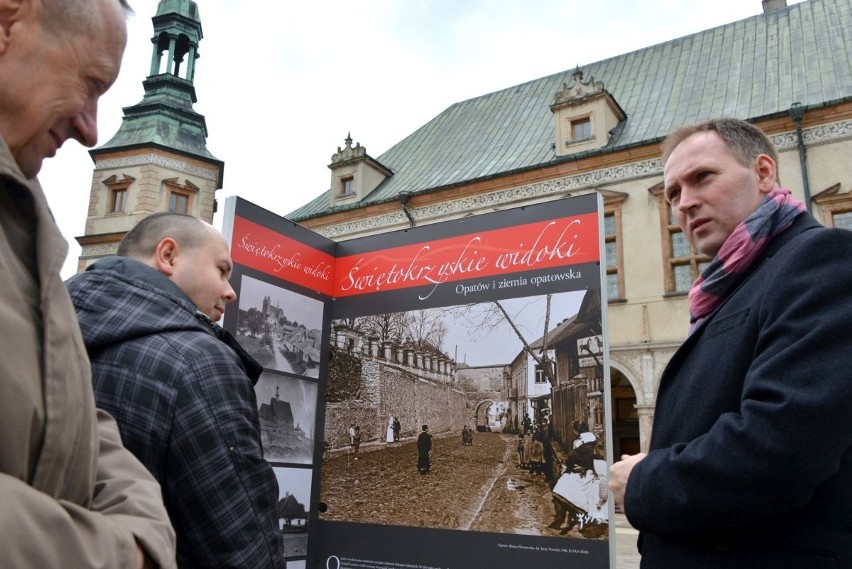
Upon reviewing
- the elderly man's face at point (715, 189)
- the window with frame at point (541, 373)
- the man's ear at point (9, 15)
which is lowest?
the window with frame at point (541, 373)

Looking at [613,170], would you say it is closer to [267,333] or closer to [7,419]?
[267,333]

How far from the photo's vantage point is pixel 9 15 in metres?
0.93

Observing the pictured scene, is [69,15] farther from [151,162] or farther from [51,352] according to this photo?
[151,162]

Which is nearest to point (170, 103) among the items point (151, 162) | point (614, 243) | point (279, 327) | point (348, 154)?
point (151, 162)

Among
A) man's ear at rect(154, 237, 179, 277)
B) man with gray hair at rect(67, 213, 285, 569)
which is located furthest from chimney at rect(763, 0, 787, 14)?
man with gray hair at rect(67, 213, 285, 569)

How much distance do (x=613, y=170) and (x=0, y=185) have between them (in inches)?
587

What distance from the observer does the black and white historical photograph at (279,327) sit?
374 centimetres

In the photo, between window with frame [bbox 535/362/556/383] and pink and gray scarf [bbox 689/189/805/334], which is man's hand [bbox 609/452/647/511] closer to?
pink and gray scarf [bbox 689/189/805/334]

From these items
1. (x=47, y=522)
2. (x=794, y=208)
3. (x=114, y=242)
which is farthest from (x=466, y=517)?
(x=114, y=242)

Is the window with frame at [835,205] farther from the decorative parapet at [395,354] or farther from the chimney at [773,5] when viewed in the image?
the decorative parapet at [395,354]

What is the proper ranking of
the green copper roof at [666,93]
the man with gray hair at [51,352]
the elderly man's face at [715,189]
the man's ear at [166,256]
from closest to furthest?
the man with gray hair at [51,352], the elderly man's face at [715,189], the man's ear at [166,256], the green copper roof at [666,93]

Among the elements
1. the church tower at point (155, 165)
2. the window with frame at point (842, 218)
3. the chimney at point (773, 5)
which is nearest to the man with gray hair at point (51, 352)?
the window with frame at point (842, 218)

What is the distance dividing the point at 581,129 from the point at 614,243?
326cm

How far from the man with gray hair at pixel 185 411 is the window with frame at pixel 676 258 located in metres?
12.9
